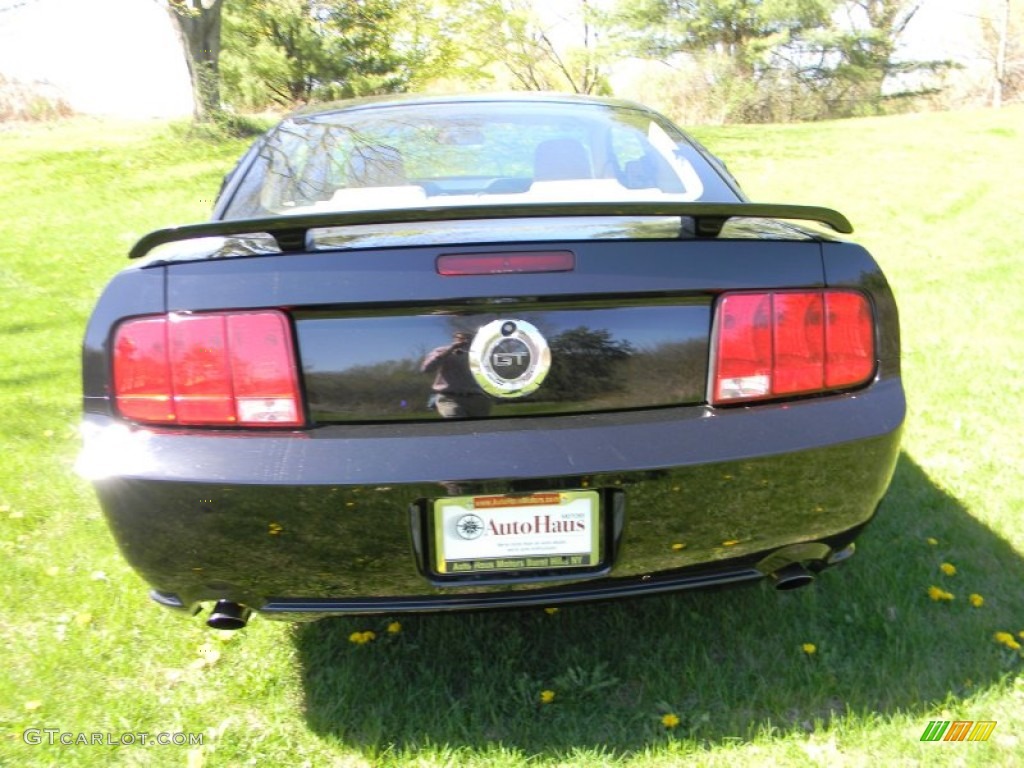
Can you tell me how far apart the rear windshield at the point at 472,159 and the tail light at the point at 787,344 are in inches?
32.0

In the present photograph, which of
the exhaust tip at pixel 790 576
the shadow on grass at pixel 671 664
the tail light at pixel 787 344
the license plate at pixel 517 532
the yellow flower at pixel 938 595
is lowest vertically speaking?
the shadow on grass at pixel 671 664

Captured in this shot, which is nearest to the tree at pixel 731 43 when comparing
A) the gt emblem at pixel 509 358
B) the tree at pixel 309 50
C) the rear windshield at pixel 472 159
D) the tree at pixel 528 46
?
the tree at pixel 528 46

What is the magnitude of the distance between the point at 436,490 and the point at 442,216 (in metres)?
0.55

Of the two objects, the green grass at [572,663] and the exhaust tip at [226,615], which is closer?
the exhaust tip at [226,615]

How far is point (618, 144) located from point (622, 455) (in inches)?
62.2

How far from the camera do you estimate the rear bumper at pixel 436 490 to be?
5.52ft

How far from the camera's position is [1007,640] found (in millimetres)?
2363

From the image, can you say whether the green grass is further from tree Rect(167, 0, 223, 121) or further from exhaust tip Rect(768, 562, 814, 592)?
tree Rect(167, 0, 223, 121)

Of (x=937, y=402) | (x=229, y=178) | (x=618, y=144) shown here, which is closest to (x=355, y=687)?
(x=229, y=178)

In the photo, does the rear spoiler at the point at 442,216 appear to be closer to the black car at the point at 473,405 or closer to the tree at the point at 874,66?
the black car at the point at 473,405

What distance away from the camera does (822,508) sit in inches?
74.3

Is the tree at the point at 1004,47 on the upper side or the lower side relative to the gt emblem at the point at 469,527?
upper

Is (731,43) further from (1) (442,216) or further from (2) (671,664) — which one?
(1) (442,216)

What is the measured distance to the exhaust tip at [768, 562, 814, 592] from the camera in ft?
6.57
